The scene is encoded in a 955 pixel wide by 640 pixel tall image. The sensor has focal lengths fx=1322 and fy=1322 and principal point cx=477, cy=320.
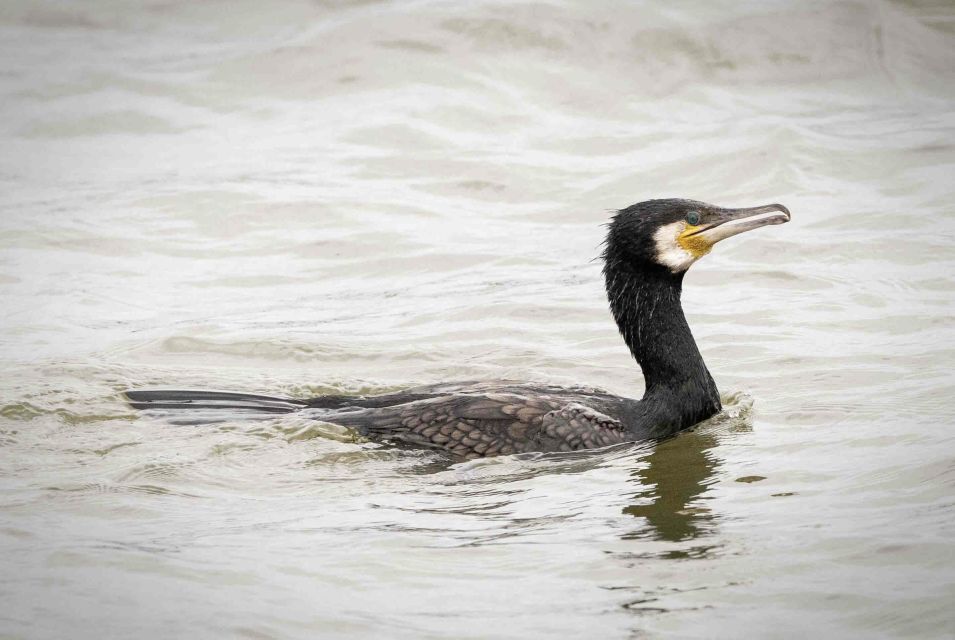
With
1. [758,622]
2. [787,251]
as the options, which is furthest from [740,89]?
[758,622]

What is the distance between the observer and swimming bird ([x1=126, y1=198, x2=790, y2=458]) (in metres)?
7.18

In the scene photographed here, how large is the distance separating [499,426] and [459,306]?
312 cm

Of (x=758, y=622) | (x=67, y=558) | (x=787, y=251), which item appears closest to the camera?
(x=758, y=622)

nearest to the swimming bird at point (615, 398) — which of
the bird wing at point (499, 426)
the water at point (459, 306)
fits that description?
the bird wing at point (499, 426)

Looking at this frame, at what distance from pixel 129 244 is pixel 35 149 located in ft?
8.37

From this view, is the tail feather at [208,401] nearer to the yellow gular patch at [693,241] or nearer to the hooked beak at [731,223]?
→ the yellow gular patch at [693,241]

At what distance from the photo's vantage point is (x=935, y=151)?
13.1 meters

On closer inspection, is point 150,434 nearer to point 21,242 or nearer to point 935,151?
point 21,242

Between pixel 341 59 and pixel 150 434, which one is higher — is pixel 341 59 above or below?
above

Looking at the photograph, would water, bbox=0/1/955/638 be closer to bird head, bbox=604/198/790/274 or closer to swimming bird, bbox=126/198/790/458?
swimming bird, bbox=126/198/790/458

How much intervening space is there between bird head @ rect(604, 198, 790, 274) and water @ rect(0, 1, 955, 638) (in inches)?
41.2

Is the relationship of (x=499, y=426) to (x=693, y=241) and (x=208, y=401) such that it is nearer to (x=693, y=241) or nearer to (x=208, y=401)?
(x=693, y=241)

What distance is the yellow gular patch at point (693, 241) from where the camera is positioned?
743cm

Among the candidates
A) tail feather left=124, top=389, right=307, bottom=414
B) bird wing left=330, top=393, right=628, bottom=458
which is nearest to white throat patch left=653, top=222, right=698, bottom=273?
bird wing left=330, top=393, right=628, bottom=458
